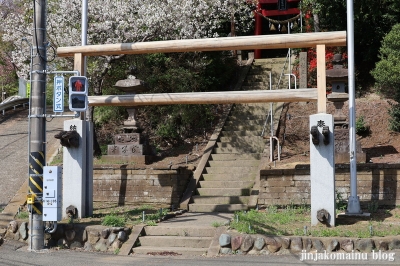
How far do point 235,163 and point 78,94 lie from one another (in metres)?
6.15

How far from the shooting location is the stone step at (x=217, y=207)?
43.9 ft

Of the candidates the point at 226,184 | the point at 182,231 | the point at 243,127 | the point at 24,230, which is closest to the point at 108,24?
the point at 243,127

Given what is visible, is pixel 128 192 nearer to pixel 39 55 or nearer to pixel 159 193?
pixel 159 193

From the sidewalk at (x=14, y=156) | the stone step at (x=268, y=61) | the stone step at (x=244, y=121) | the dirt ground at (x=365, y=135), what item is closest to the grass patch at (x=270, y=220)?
the dirt ground at (x=365, y=135)

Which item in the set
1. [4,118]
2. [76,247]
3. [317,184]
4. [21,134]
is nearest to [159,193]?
[76,247]

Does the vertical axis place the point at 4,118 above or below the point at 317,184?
above

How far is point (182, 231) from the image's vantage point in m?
11.0

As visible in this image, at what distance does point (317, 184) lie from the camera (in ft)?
36.2

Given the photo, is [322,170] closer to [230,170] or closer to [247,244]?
[247,244]

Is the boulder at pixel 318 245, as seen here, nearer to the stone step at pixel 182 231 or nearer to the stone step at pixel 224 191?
the stone step at pixel 182 231

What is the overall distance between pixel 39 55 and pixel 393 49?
12.1 metres

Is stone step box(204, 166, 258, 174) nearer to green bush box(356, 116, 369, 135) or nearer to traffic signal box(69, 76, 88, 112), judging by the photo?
green bush box(356, 116, 369, 135)

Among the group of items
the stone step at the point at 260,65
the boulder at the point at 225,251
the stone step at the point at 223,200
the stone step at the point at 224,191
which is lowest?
the boulder at the point at 225,251

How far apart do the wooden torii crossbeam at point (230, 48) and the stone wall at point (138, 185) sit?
2.51 meters
